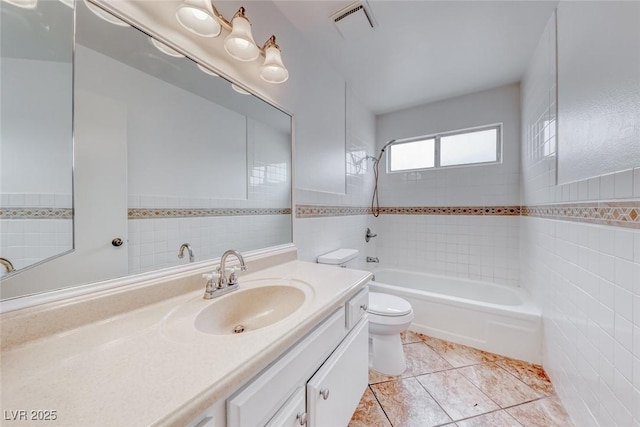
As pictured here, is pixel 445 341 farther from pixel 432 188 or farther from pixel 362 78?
pixel 362 78

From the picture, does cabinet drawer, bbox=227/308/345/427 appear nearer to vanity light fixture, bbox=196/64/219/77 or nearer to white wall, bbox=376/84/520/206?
vanity light fixture, bbox=196/64/219/77

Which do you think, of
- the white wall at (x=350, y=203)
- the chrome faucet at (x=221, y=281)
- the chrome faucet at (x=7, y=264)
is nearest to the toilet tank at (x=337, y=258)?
the white wall at (x=350, y=203)

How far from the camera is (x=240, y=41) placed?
3.56 feet

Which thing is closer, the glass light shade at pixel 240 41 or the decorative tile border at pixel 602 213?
the decorative tile border at pixel 602 213

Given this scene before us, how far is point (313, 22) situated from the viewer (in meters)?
1.53

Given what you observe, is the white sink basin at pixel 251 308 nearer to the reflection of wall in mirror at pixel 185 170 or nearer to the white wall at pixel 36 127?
the reflection of wall in mirror at pixel 185 170

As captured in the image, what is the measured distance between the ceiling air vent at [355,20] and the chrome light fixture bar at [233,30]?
1.93 ft

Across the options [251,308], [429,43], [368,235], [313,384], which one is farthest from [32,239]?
[368,235]

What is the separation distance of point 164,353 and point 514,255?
294 cm

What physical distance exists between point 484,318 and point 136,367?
7.28 ft

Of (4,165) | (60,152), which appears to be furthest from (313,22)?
(4,165)

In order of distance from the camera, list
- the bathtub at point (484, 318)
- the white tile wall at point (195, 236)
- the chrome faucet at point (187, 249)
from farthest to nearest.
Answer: the bathtub at point (484, 318)
the chrome faucet at point (187, 249)
the white tile wall at point (195, 236)

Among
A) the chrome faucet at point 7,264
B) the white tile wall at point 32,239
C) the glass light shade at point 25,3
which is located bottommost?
the chrome faucet at point 7,264

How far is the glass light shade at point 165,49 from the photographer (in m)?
0.87
